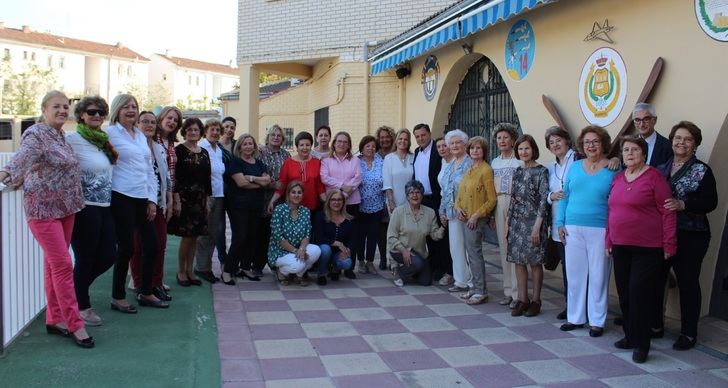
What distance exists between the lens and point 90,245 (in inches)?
174

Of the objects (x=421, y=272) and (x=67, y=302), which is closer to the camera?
(x=67, y=302)

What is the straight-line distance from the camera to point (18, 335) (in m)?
4.34

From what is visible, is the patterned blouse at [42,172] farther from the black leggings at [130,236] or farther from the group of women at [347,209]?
the black leggings at [130,236]

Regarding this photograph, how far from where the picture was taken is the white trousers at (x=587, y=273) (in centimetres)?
471

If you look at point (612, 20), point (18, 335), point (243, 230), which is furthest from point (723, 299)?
point (18, 335)

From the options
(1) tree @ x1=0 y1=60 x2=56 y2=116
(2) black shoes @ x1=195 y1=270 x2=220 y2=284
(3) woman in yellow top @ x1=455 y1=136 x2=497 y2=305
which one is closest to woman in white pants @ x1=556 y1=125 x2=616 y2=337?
(3) woman in yellow top @ x1=455 y1=136 x2=497 y2=305

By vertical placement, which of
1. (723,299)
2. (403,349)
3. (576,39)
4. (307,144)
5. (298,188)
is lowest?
(403,349)

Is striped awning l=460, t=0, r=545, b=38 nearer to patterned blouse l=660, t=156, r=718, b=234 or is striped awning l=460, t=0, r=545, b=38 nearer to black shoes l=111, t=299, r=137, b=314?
patterned blouse l=660, t=156, r=718, b=234

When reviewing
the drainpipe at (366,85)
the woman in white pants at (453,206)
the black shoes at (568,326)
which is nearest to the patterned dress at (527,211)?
the black shoes at (568,326)

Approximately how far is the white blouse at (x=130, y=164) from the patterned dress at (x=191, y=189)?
2.88 ft

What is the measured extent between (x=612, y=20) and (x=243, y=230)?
4061 mm

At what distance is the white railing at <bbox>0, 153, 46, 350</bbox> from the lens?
402 centimetres

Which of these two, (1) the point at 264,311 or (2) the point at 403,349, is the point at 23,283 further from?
(2) the point at 403,349

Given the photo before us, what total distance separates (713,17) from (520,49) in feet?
9.12
